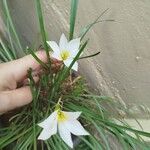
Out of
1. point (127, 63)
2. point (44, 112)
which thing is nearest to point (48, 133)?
point (44, 112)

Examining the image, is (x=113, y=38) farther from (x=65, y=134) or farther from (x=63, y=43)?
(x=65, y=134)

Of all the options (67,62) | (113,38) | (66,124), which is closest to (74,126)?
(66,124)

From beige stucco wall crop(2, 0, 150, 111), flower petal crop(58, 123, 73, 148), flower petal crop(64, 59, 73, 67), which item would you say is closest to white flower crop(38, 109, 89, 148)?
flower petal crop(58, 123, 73, 148)

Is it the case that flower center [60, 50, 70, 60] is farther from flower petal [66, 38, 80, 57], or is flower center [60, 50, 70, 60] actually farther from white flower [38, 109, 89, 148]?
white flower [38, 109, 89, 148]

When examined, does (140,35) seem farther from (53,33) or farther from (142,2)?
(53,33)

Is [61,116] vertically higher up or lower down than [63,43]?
lower down

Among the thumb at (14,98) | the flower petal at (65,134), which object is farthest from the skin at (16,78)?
the flower petal at (65,134)
